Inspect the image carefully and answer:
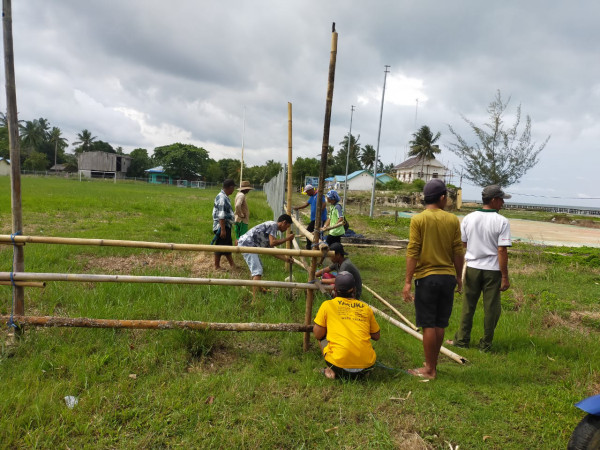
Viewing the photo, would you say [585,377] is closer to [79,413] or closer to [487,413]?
[487,413]

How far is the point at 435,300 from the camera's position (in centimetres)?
318

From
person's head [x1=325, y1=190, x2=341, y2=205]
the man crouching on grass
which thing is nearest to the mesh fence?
person's head [x1=325, y1=190, x2=341, y2=205]

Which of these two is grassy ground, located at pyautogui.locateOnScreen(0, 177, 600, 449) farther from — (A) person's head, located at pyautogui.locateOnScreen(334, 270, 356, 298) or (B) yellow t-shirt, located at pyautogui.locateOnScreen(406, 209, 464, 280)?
(B) yellow t-shirt, located at pyautogui.locateOnScreen(406, 209, 464, 280)

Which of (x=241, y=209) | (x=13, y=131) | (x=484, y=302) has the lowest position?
(x=484, y=302)

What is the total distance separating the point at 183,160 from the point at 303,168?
21206 millimetres

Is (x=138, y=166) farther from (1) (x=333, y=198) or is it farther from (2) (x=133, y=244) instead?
(2) (x=133, y=244)

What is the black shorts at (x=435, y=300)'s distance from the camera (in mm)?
3154

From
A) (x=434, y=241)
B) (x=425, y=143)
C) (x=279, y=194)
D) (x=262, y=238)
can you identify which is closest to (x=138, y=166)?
(x=425, y=143)

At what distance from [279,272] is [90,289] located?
2875mm

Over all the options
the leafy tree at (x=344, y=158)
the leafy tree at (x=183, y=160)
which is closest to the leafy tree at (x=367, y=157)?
the leafy tree at (x=344, y=158)

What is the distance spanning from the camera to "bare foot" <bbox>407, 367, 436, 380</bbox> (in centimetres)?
324

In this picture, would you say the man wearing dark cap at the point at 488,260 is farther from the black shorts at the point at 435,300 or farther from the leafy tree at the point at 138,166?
the leafy tree at the point at 138,166

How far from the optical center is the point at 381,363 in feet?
11.6

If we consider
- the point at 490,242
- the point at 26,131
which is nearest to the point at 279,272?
the point at 490,242
